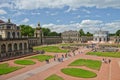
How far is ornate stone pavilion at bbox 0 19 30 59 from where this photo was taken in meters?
55.3

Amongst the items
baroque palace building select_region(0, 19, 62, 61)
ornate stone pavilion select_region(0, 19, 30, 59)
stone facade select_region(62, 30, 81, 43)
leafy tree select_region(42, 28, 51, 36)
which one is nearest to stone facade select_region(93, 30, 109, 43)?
stone facade select_region(62, 30, 81, 43)

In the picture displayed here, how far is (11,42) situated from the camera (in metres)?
58.7

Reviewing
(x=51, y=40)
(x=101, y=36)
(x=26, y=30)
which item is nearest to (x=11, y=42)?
(x=26, y=30)

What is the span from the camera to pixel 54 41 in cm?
14975

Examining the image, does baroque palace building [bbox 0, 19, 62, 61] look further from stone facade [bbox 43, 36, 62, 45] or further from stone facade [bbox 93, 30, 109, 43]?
stone facade [bbox 93, 30, 109, 43]

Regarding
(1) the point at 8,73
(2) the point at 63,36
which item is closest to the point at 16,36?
(1) the point at 8,73

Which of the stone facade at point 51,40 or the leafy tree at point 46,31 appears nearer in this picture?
the stone facade at point 51,40

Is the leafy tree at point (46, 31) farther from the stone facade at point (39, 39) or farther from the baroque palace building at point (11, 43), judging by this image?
the baroque palace building at point (11, 43)

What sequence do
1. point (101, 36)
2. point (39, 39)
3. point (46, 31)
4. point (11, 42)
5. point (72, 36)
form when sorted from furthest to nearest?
point (46, 31) < point (72, 36) < point (101, 36) < point (39, 39) < point (11, 42)

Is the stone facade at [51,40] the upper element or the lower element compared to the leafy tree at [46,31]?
lower

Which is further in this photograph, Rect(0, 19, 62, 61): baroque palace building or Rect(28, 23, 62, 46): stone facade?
Rect(28, 23, 62, 46): stone facade

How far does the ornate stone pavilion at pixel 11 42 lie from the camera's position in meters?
55.3

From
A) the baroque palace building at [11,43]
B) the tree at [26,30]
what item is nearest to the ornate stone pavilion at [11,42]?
the baroque palace building at [11,43]

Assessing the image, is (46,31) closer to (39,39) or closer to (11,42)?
(39,39)
